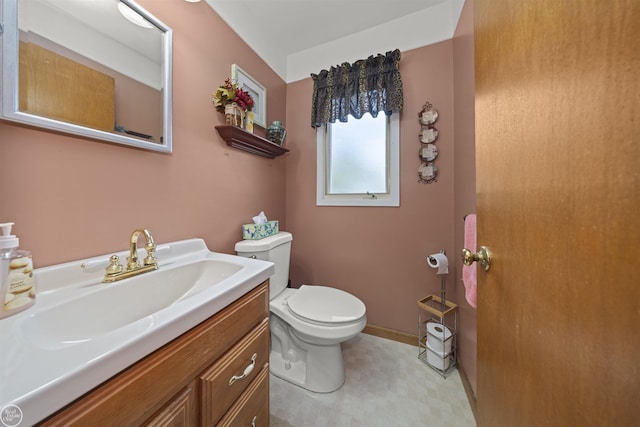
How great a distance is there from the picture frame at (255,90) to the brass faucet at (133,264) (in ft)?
3.46

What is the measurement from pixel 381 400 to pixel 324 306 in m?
0.56

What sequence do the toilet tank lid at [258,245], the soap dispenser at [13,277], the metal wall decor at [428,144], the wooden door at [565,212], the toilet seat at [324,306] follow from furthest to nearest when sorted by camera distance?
the metal wall decor at [428,144]
the toilet tank lid at [258,245]
the toilet seat at [324,306]
the soap dispenser at [13,277]
the wooden door at [565,212]

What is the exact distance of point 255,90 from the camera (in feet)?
5.05

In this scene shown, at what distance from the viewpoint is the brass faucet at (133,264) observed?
2.31 ft

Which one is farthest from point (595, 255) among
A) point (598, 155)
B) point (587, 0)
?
point (587, 0)

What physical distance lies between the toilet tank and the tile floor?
56 centimetres

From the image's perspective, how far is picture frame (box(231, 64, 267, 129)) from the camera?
1357 millimetres

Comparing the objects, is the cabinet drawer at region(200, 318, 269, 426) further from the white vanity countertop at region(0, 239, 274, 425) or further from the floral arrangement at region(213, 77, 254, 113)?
the floral arrangement at region(213, 77, 254, 113)

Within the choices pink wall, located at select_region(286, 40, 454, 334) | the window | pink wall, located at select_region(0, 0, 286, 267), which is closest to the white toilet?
pink wall, located at select_region(0, 0, 286, 267)

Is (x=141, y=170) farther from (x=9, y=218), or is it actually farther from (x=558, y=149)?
(x=558, y=149)

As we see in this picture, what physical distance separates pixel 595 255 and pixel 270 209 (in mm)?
1656

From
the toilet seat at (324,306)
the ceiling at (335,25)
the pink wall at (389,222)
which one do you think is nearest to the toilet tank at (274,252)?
the toilet seat at (324,306)

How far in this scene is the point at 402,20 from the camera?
157cm

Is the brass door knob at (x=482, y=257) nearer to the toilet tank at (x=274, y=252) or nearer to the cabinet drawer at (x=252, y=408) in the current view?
the cabinet drawer at (x=252, y=408)
